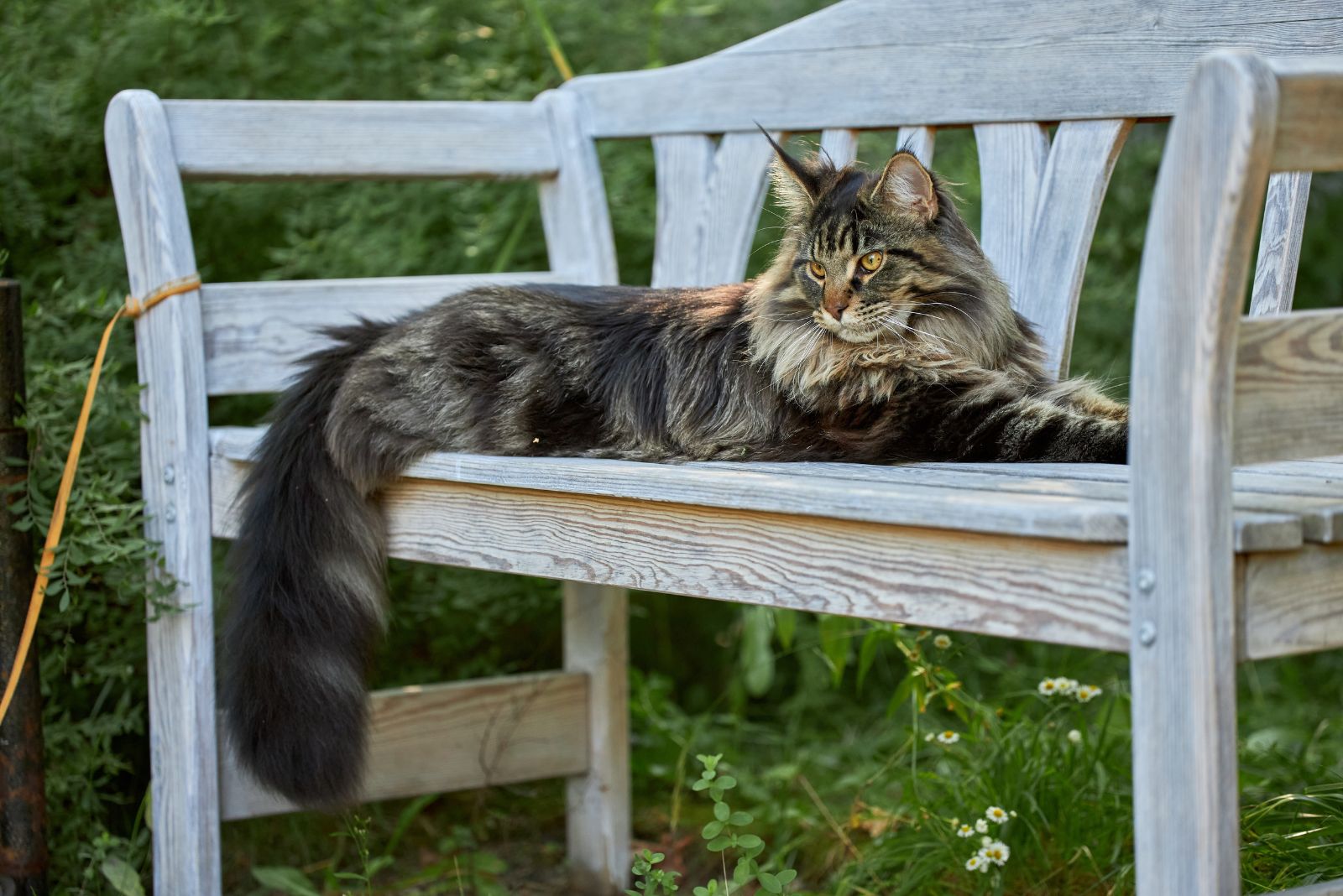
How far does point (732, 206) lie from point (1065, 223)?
0.77m

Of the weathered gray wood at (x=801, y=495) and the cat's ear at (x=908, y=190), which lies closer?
the weathered gray wood at (x=801, y=495)

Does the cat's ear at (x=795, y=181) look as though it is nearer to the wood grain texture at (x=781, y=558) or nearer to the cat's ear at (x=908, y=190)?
the cat's ear at (x=908, y=190)

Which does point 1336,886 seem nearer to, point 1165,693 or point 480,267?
point 1165,693

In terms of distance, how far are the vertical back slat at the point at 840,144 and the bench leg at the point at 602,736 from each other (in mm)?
1035

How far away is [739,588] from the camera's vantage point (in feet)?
5.75

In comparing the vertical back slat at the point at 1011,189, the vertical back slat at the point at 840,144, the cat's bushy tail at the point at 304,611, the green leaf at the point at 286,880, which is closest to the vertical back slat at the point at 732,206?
the vertical back slat at the point at 840,144

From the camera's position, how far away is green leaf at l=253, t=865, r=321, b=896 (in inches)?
103

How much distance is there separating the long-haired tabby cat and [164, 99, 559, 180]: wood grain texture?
1.71 ft

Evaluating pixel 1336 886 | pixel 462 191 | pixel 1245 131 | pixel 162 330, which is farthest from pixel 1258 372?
pixel 462 191

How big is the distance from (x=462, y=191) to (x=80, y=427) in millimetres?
1301

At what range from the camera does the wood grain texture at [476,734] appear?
9.29 feet

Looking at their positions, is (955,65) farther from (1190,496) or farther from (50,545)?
(50,545)

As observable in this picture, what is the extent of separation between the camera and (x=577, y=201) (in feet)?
10.1

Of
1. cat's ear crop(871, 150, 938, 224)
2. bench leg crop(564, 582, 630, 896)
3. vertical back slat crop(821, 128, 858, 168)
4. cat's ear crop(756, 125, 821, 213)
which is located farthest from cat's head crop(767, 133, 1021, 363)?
bench leg crop(564, 582, 630, 896)
